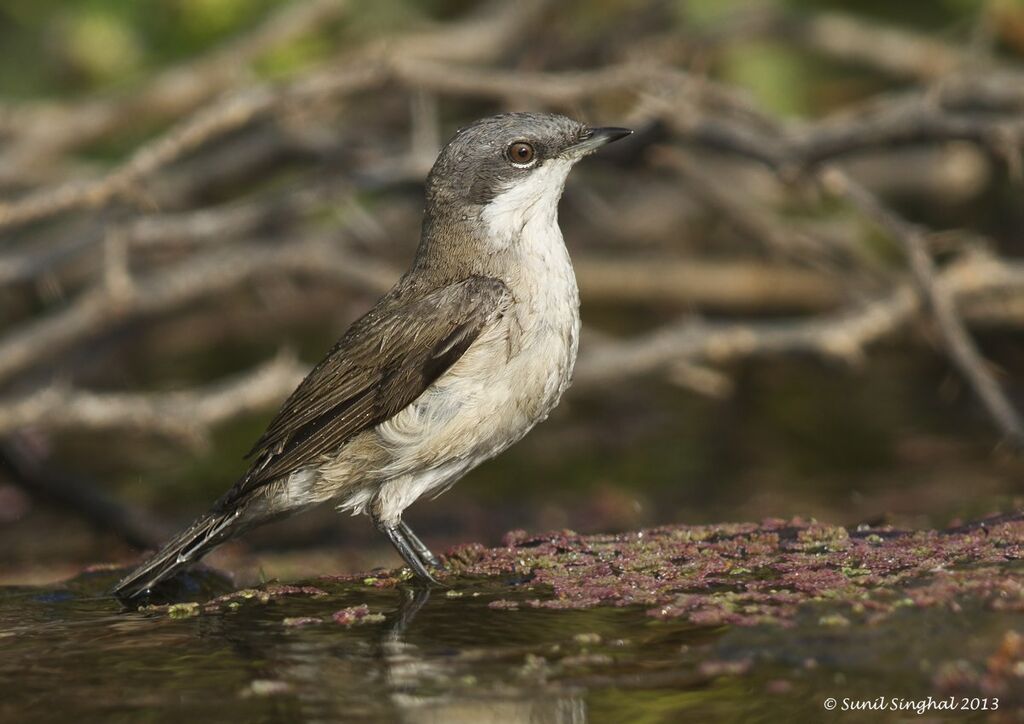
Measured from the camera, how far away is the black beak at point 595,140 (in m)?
5.73

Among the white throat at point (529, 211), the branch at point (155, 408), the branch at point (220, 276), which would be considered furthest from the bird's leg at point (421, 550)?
the branch at point (220, 276)

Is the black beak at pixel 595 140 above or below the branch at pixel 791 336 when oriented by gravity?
below

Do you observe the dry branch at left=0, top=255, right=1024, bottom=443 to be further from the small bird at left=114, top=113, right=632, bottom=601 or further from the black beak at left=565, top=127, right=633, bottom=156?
the black beak at left=565, top=127, right=633, bottom=156

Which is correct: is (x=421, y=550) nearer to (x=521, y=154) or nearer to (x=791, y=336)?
(x=521, y=154)

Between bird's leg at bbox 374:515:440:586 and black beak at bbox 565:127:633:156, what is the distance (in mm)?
1659

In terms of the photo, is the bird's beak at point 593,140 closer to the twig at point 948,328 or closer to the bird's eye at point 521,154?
the bird's eye at point 521,154

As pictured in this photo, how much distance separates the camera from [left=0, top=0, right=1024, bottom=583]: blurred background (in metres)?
7.84

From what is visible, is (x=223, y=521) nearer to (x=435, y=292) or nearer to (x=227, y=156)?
(x=435, y=292)

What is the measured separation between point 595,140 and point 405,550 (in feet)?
6.02

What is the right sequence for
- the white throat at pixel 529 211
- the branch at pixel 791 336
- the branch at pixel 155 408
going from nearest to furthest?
the white throat at pixel 529 211, the branch at pixel 155 408, the branch at pixel 791 336

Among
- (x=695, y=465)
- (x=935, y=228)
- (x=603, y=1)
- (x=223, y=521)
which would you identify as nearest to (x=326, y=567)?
(x=223, y=521)

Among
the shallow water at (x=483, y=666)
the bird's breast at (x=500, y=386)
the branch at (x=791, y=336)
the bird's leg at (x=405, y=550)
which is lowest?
the shallow water at (x=483, y=666)

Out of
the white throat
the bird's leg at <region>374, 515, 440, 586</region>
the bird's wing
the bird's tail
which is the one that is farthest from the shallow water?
the white throat

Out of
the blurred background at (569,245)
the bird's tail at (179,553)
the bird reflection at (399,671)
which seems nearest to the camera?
the bird reflection at (399,671)
